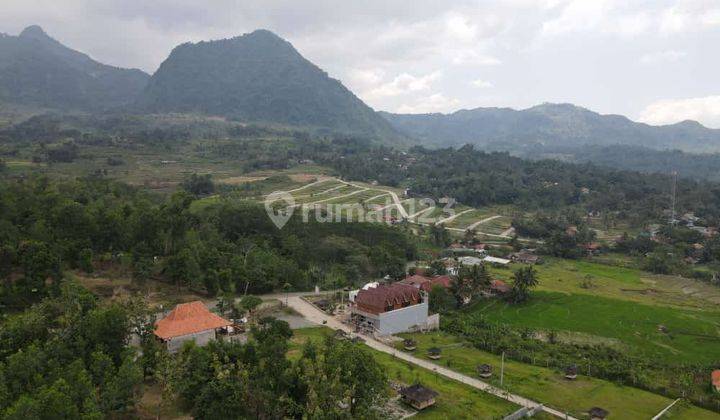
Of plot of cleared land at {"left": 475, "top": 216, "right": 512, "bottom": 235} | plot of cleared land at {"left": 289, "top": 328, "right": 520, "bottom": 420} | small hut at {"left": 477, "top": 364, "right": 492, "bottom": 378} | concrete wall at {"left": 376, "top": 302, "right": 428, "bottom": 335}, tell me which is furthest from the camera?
plot of cleared land at {"left": 475, "top": 216, "right": 512, "bottom": 235}

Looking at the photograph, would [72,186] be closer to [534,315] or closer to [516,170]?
[534,315]

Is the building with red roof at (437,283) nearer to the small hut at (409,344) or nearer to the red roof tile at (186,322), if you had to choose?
the small hut at (409,344)

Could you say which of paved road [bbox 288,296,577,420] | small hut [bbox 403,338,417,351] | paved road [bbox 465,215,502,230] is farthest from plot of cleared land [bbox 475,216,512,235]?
small hut [bbox 403,338,417,351]

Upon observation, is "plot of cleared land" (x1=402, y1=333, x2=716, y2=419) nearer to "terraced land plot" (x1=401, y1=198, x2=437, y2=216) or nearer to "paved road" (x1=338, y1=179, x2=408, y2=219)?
"paved road" (x1=338, y1=179, x2=408, y2=219)

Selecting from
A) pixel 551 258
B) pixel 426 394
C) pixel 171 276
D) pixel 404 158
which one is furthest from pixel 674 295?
pixel 404 158

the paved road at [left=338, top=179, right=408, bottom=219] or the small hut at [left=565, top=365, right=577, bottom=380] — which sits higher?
the paved road at [left=338, top=179, right=408, bottom=219]

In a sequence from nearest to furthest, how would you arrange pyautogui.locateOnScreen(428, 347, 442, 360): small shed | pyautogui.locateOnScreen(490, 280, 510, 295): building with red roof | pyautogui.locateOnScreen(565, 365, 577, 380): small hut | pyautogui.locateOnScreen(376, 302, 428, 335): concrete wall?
1. pyautogui.locateOnScreen(565, 365, 577, 380): small hut
2. pyautogui.locateOnScreen(428, 347, 442, 360): small shed
3. pyautogui.locateOnScreen(376, 302, 428, 335): concrete wall
4. pyautogui.locateOnScreen(490, 280, 510, 295): building with red roof

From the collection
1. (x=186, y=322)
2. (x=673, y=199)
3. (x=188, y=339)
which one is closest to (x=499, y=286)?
(x=186, y=322)

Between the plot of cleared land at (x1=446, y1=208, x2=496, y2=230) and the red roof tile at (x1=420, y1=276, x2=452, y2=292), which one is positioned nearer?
the red roof tile at (x1=420, y1=276, x2=452, y2=292)

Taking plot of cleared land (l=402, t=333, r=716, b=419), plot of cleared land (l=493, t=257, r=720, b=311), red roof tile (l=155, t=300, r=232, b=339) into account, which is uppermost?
red roof tile (l=155, t=300, r=232, b=339)
